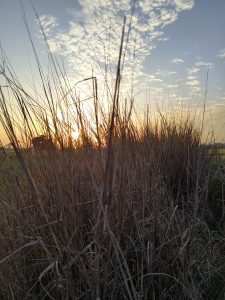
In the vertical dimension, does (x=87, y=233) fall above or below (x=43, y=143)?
below

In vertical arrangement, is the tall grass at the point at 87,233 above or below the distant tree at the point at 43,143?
below

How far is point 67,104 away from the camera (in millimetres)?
1520

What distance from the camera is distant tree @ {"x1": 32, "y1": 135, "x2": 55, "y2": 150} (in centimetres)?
147

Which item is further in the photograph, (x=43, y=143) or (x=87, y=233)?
(x=43, y=143)

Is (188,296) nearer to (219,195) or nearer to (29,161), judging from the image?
(29,161)

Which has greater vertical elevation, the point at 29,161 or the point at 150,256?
the point at 29,161

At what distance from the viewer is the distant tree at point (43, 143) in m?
1.47

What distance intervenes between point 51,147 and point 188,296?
841 millimetres

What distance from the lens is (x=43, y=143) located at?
1576 mm

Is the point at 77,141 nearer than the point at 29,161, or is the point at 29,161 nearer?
the point at 77,141

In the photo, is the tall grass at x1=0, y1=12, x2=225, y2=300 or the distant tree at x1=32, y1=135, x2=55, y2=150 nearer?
the tall grass at x1=0, y1=12, x2=225, y2=300

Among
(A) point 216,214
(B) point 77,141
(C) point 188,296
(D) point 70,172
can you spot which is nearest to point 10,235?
(D) point 70,172

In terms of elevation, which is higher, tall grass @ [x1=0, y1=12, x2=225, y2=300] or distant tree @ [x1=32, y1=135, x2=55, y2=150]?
distant tree @ [x1=32, y1=135, x2=55, y2=150]

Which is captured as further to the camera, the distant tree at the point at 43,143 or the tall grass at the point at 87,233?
the distant tree at the point at 43,143
